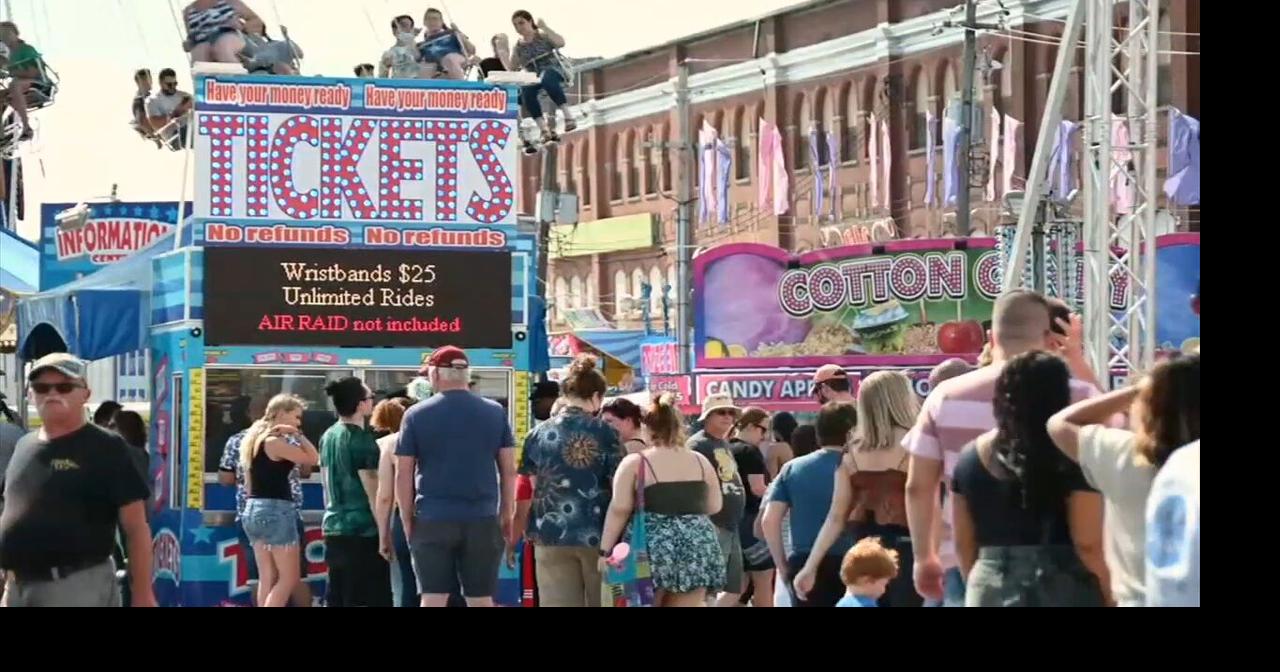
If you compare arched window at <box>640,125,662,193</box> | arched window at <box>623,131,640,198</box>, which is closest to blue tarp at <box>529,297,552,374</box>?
arched window at <box>640,125,662,193</box>

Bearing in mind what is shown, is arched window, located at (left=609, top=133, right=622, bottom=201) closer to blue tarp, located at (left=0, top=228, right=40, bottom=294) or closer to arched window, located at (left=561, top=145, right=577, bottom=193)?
arched window, located at (left=561, top=145, right=577, bottom=193)

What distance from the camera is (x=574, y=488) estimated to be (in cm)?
1120

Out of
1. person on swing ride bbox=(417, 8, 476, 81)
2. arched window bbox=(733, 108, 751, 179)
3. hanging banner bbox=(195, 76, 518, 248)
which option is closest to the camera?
hanging banner bbox=(195, 76, 518, 248)

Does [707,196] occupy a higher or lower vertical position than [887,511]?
higher

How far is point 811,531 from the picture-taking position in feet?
33.7

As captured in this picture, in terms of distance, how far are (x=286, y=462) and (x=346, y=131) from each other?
11.5 feet

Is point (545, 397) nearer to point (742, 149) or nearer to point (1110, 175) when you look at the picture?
point (1110, 175)

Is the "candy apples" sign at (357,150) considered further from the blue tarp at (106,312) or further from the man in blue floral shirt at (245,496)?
the man in blue floral shirt at (245,496)

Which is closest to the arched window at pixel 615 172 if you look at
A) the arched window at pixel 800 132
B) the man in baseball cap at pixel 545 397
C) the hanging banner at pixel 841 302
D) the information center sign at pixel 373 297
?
the arched window at pixel 800 132

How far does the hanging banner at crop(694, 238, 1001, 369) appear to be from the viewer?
30219 millimetres
